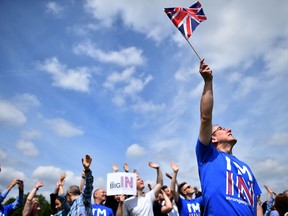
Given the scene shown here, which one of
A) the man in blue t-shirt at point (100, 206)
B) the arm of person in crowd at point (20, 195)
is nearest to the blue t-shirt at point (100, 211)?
the man in blue t-shirt at point (100, 206)

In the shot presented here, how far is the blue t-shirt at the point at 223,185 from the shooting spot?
302 cm

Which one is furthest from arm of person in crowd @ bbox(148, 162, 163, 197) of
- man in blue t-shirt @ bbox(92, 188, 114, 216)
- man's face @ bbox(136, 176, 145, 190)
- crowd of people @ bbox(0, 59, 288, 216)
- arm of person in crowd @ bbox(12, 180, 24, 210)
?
arm of person in crowd @ bbox(12, 180, 24, 210)

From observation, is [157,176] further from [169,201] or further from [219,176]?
[219,176]

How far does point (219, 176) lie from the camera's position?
3152mm

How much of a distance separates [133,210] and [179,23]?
14.1 ft

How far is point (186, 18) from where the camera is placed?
15.0 feet

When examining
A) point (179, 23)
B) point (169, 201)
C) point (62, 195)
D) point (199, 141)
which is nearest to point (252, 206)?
point (199, 141)

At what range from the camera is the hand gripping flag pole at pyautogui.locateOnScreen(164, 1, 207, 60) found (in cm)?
447

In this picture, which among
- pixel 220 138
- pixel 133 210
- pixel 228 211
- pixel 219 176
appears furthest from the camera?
pixel 133 210

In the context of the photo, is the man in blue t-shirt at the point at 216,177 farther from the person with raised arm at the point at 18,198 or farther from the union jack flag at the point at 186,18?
the person with raised arm at the point at 18,198

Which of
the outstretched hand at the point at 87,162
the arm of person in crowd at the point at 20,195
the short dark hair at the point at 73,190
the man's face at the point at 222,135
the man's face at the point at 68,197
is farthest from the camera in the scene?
the arm of person in crowd at the point at 20,195

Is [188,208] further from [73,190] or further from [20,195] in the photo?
[20,195]

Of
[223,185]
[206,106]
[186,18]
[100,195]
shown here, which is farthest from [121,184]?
[206,106]

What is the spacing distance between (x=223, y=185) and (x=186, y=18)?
2587 mm
